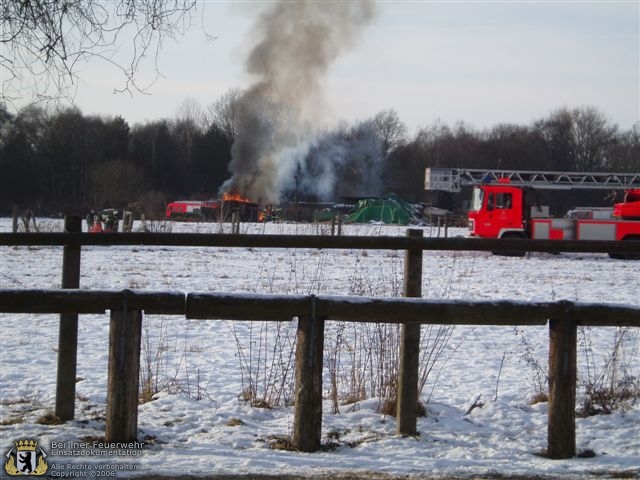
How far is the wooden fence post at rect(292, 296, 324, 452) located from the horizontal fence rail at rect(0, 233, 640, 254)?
817mm

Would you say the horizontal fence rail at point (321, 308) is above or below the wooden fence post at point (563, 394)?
above

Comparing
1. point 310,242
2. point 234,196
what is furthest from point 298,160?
point 310,242

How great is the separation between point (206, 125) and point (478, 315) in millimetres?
75207

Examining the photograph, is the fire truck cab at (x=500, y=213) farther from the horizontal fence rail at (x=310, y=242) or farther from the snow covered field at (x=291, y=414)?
the horizontal fence rail at (x=310, y=242)

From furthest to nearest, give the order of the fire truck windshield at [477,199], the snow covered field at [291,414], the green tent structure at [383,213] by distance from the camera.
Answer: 1. the green tent structure at [383,213]
2. the fire truck windshield at [477,199]
3. the snow covered field at [291,414]

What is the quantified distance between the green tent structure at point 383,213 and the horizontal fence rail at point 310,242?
45585mm

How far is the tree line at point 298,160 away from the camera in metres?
60.6

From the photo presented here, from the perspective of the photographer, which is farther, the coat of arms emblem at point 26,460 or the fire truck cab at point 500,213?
the fire truck cab at point 500,213

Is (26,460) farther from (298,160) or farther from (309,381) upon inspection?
(298,160)

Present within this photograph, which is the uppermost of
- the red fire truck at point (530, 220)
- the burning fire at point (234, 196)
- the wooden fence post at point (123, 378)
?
the burning fire at point (234, 196)

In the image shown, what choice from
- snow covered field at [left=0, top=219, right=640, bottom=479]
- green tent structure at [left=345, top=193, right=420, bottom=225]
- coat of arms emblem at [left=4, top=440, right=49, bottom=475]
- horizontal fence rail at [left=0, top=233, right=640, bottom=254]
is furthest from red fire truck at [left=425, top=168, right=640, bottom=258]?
coat of arms emblem at [left=4, top=440, right=49, bottom=475]

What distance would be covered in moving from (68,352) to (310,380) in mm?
1868

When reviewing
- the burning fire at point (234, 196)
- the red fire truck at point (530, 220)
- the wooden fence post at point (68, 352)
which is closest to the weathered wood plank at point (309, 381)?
the wooden fence post at point (68, 352)

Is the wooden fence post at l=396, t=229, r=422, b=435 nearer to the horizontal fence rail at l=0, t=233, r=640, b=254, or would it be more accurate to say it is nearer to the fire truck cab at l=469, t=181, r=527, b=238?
the horizontal fence rail at l=0, t=233, r=640, b=254
